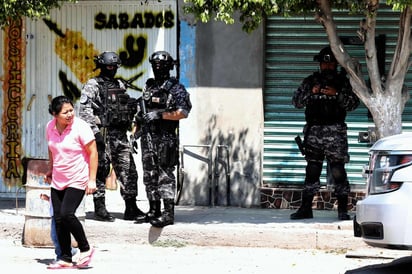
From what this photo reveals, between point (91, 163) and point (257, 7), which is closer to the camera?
point (91, 163)

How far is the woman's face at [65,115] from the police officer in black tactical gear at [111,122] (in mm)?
1649

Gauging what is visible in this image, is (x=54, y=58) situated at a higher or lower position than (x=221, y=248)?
higher

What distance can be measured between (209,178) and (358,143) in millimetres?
2031

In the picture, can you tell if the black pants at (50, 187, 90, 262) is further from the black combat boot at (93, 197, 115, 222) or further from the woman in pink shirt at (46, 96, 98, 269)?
the black combat boot at (93, 197, 115, 222)

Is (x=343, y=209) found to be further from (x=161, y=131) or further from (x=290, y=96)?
(x=161, y=131)

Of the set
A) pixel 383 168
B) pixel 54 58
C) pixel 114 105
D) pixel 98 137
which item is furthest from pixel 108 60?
pixel 383 168

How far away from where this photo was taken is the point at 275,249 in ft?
30.8

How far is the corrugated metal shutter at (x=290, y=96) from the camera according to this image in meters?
11.2

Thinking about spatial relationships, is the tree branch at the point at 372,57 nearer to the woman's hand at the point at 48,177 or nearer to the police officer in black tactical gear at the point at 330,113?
the police officer in black tactical gear at the point at 330,113

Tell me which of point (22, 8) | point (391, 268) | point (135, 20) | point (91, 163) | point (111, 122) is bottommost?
point (391, 268)

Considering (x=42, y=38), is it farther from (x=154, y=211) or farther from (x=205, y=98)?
(x=154, y=211)

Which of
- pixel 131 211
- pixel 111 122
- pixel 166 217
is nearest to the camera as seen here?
pixel 166 217

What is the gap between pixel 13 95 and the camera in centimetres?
1209

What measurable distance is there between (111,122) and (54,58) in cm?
261
